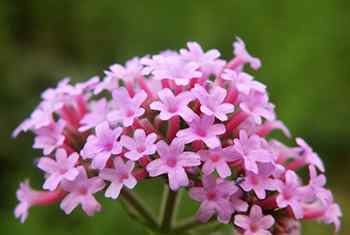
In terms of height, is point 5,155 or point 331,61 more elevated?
point 331,61

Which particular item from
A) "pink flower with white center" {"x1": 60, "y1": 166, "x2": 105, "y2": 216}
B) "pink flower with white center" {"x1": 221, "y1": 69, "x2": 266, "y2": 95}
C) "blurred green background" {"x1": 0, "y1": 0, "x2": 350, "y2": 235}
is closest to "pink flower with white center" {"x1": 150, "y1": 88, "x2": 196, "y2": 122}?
"pink flower with white center" {"x1": 221, "y1": 69, "x2": 266, "y2": 95}

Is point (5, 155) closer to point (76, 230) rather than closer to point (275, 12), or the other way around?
point (76, 230)

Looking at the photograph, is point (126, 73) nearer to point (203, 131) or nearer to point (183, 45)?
point (203, 131)

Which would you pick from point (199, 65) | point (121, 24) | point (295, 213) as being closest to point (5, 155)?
point (121, 24)

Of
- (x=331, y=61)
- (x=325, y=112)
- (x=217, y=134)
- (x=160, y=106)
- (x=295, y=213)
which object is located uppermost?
(x=331, y=61)

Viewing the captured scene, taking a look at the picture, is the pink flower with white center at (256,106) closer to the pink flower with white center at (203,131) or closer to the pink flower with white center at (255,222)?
the pink flower with white center at (203,131)

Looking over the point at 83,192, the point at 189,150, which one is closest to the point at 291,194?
the point at 189,150
